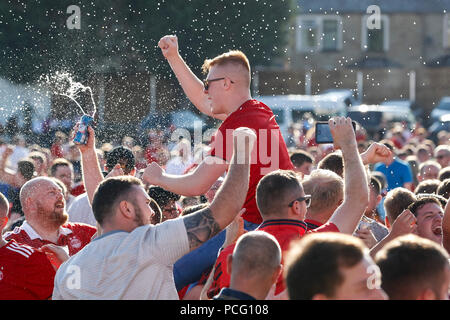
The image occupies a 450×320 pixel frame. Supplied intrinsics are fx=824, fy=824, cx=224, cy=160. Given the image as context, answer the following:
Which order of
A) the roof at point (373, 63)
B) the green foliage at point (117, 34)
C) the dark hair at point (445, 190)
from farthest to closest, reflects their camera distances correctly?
the roof at point (373, 63) → the green foliage at point (117, 34) → the dark hair at point (445, 190)

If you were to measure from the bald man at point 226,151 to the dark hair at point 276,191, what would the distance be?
553 mm

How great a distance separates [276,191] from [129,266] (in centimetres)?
74

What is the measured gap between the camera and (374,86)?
36.1 metres

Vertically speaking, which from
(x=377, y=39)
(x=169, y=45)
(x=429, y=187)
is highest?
(x=377, y=39)

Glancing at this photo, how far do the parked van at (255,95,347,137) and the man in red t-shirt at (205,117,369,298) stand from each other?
18534 mm

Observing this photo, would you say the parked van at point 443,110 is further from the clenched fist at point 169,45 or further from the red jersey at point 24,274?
the red jersey at point 24,274

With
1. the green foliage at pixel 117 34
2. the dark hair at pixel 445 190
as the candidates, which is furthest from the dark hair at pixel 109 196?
the green foliage at pixel 117 34

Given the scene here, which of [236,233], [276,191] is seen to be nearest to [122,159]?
[236,233]

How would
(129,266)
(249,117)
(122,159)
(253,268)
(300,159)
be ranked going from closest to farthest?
(253,268), (129,266), (249,117), (122,159), (300,159)

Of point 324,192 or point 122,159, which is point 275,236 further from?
point 122,159

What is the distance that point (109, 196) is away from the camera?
141 inches

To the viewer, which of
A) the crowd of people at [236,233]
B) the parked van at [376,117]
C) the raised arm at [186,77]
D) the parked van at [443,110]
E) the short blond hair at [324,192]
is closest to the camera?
the crowd of people at [236,233]

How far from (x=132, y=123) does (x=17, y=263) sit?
13988 millimetres

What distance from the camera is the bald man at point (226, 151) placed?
417 centimetres
